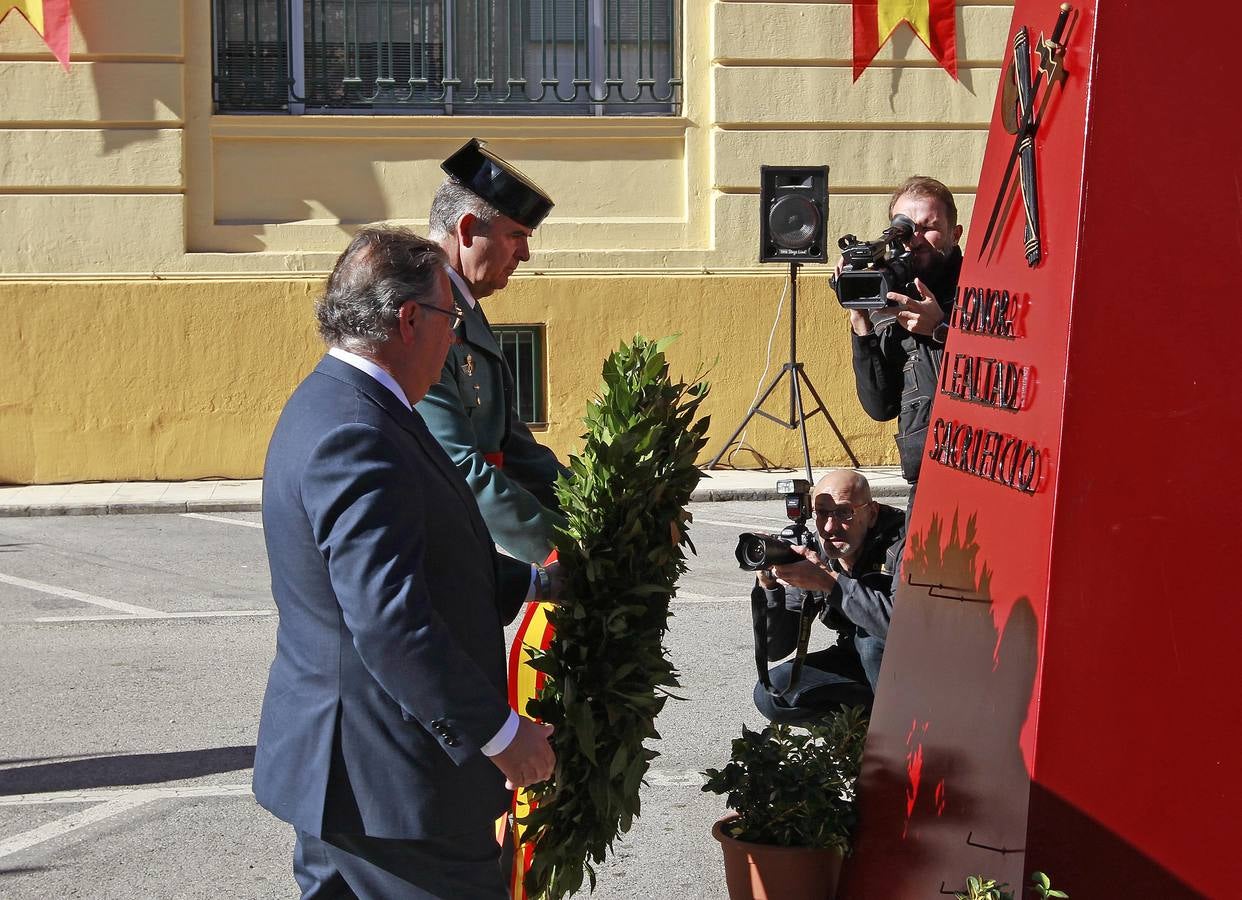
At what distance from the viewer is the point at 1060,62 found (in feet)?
9.83

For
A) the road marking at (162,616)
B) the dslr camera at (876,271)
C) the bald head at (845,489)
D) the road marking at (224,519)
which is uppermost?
the dslr camera at (876,271)

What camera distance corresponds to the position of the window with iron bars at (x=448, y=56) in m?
13.1

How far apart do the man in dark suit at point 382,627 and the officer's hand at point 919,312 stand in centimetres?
174

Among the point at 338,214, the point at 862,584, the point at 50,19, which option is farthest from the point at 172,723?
the point at 50,19

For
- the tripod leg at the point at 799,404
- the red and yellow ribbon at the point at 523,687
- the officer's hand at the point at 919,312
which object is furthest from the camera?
the tripod leg at the point at 799,404

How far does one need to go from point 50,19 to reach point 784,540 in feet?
33.3

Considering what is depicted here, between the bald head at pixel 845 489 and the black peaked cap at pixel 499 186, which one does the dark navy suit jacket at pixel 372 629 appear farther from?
the bald head at pixel 845 489

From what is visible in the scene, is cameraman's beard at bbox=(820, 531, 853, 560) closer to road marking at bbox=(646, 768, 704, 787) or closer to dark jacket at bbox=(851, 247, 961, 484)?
dark jacket at bbox=(851, 247, 961, 484)

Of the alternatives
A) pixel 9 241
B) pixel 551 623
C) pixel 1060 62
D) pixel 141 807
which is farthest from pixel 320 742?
pixel 9 241

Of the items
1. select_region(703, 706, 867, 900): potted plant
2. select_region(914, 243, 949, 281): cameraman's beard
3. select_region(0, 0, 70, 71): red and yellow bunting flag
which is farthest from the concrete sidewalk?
select_region(703, 706, 867, 900): potted plant

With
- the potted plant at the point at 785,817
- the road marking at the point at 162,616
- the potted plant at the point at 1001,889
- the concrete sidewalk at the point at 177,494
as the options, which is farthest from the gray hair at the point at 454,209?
the concrete sidewalk at the point at 177,494

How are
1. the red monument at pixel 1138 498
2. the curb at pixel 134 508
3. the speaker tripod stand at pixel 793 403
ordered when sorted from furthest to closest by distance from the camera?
the speaker tripod stand at pixel 793 403 < the curb at pixel 134 508 < the red monument at pixel 1138 498

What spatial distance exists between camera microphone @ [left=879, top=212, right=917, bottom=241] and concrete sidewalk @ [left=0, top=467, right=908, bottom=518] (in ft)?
24.2

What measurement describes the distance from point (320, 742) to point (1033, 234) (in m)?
1.66
